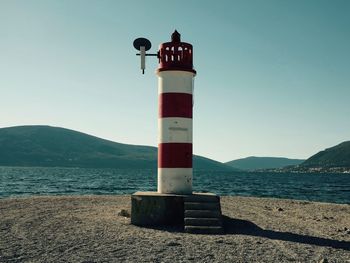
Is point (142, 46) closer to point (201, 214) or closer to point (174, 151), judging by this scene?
point (174, 151)

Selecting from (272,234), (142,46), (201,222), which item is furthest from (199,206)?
(142,46)

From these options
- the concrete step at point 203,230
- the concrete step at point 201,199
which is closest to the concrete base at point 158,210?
the concrete step at point 201,199

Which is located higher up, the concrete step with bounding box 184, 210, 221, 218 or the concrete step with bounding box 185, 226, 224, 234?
the concrete step with bounding box 184, 210, 221, 218

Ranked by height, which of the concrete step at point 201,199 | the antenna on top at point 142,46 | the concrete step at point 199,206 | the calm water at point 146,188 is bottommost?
the calm water at point 146,188

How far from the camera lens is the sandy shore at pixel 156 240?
10.0 meters

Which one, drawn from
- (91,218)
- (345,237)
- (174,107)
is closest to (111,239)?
(91,218)

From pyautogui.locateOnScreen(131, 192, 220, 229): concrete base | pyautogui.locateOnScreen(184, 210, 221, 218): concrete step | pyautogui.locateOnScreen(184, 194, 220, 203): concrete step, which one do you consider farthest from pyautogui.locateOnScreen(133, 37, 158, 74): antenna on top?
pyautogui.locateOnScreen(184, 210, 221, 218): concrete step

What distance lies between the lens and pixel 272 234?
1327cm

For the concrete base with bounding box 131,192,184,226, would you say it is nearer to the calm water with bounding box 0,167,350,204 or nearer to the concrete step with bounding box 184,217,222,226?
the concrete step with bounding box 184,217,222,226

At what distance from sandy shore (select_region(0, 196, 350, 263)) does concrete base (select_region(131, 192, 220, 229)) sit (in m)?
0.58

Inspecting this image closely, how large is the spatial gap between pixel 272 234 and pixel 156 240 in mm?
4052

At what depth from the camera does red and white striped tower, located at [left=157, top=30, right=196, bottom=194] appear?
14844 mm

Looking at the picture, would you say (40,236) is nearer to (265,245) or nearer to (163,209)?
(163,209)

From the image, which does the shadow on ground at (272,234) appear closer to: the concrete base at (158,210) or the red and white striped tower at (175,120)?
the concrete base at (158,210)
